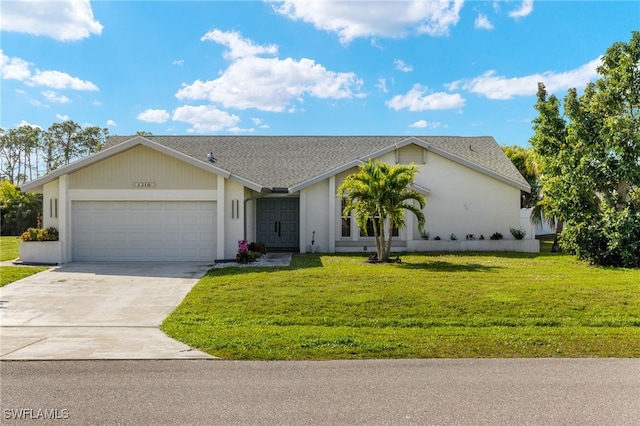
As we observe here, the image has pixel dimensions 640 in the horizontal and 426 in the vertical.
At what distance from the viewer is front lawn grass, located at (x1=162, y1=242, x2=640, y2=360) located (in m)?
7.55

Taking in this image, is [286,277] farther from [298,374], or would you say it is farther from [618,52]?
[618,52]

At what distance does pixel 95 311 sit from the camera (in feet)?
33.6

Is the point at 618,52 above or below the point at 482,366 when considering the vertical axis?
above

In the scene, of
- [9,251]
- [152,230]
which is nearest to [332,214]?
[152,230]

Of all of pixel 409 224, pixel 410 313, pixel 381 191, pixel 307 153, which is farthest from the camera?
pixel 307 153

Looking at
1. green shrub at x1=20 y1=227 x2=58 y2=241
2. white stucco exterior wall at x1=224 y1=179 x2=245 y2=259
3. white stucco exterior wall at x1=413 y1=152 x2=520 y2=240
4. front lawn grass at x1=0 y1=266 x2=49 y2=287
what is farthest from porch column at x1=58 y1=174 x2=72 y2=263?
white stucco exterior wall at x1=413 y1=152 x2=520 y2=240

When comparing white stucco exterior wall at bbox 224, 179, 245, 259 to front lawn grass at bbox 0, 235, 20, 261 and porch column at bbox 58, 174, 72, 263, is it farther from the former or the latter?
front lawn grass at bbox 0, 235, 20, 261

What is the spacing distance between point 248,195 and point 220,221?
2187 mm

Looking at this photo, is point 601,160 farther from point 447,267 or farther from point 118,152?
point 118,152

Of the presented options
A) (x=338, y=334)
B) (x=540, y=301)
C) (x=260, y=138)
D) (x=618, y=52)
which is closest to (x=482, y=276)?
(x=540, y=301)

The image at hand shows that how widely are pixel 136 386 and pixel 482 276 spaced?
10016mm

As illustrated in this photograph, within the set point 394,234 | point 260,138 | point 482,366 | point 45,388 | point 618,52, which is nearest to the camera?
point 45,388

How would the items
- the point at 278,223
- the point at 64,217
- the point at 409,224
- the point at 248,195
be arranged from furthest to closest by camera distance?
the point at 278,223 → the point at 409,224 → the point at 248,195 → the point at 64,217

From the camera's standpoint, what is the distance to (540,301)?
10453 mm
